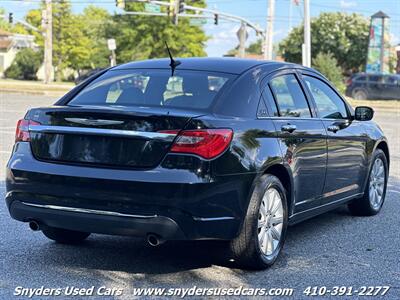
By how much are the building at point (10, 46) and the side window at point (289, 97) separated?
2715 inches

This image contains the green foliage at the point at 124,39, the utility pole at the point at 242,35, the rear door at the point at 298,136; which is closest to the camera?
the rear door at the point at 298,136

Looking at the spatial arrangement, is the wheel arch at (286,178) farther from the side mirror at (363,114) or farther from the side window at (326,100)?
the side mirror at (363,114)

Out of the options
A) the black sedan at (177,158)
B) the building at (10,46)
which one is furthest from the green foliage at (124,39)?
the black sedan at (177,158)

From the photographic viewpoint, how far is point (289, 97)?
18.5 feet

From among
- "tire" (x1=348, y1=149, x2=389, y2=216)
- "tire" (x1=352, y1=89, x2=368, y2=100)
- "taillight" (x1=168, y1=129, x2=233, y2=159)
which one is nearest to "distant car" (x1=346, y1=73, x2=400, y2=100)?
"tire" (x1=352, y1=89, x2=368, y2=100)

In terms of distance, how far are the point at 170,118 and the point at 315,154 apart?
175 cm

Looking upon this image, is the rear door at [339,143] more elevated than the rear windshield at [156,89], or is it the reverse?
the rear windshield at [156,89]

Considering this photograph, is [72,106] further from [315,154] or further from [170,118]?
[315,154]

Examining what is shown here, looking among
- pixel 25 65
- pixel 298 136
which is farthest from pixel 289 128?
pixel 25 65

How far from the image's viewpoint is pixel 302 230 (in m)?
6.39

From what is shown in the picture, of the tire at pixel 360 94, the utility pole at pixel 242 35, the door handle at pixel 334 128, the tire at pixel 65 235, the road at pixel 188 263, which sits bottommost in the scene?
the tire at pixel 360 94

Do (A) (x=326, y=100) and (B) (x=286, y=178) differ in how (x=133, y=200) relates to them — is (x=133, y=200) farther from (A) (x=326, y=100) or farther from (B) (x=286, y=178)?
(A) (x=326, y=100)

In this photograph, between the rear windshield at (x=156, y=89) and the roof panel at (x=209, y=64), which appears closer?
the rear windshield at (x=156, y=89)

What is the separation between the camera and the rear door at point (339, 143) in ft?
19.8
